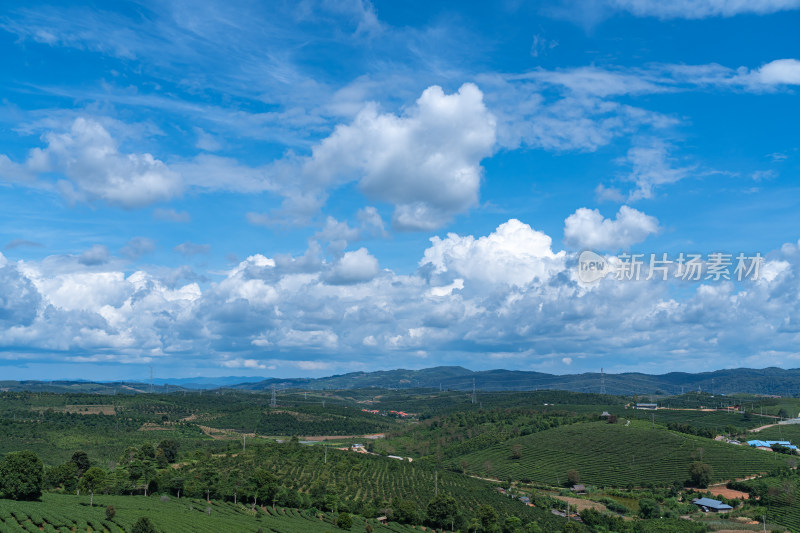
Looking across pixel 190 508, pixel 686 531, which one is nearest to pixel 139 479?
pixel 190 508

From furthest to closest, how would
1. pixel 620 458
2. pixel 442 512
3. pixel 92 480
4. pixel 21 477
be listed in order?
pixel 620 458 → pixel 442 512 → pixel 92 480 → pixel 21 477

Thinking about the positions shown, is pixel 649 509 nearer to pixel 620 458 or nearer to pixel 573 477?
pixel 573 477

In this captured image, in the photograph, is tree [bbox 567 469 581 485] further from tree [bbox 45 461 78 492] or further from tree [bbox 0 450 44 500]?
tree [bbox 0 450 44 500]

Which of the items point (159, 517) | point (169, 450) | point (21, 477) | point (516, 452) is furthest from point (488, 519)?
point (516, 452)

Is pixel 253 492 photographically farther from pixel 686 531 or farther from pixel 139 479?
pixel 686 531

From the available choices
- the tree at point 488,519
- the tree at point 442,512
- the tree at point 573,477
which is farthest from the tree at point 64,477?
the tree at point 573,477

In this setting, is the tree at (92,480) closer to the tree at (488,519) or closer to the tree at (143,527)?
the tree at (143,527)
